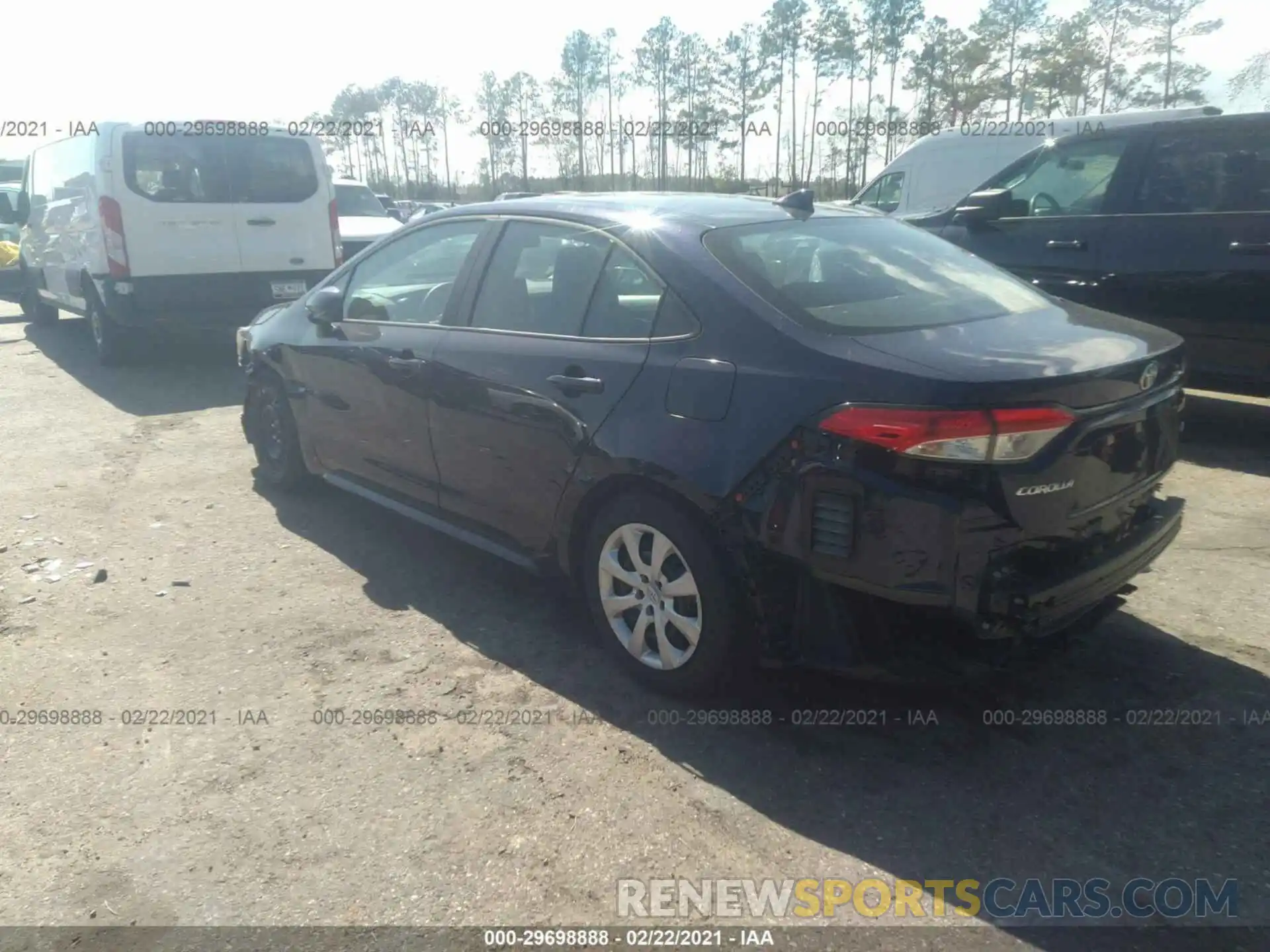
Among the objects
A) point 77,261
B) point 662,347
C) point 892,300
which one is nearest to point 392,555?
point 662,347

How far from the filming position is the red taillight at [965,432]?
2613 mm

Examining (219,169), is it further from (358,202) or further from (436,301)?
(436,301)

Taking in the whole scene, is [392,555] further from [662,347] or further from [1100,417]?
[1100,417]

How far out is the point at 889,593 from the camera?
9.00 feet

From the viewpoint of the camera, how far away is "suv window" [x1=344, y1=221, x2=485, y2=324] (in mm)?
4266

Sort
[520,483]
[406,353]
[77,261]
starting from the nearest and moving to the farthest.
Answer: [520,483] < [406,353] < [77,261]

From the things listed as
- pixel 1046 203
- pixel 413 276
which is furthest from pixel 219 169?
pixel 1046 203

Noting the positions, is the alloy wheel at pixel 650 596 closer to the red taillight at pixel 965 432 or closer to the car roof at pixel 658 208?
the red taillight at pixel 965 432

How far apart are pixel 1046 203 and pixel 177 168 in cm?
731

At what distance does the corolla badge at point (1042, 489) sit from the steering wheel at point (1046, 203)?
190 inches

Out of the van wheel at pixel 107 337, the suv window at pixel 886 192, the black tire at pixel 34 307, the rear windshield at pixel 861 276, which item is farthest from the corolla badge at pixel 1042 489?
the black tire at pixel 34 307

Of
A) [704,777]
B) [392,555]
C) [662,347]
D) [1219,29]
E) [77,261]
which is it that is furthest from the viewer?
[1219,29]

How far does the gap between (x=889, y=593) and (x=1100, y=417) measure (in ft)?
2.59

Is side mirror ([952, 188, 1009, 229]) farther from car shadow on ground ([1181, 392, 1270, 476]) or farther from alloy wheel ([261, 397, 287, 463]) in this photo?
alloy wheel ([261, 397, 287, 463])
